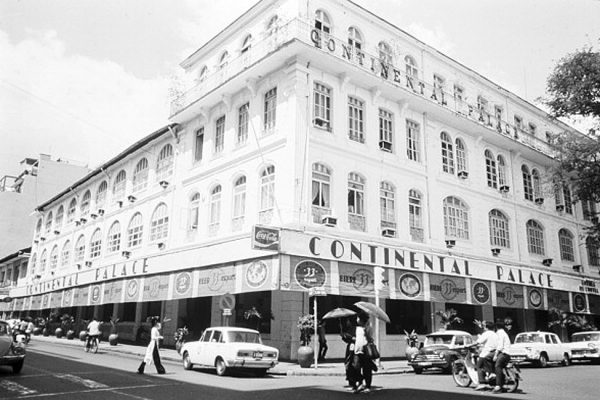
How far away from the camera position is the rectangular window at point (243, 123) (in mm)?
22672

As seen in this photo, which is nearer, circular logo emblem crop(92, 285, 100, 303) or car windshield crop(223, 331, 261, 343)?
car windshield crop(223, 331, 261, 343)

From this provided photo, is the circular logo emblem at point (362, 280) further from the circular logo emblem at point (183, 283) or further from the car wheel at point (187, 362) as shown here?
the circular logo emblem at point (183, 283)

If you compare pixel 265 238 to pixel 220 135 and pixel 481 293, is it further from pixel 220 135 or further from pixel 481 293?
pixel 481 293

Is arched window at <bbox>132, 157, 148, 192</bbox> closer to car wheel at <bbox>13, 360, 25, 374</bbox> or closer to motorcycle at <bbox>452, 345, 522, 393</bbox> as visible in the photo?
car wheel at <bbox>13, 360, 25, 374</bbox>

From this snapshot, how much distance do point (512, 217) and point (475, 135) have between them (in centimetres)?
520

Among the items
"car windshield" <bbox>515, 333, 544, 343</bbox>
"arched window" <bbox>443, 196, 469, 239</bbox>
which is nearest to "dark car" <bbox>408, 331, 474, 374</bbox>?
"car windshield" <bbox>515, 333, 544, 343</bbox>

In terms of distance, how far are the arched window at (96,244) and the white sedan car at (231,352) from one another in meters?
21.7

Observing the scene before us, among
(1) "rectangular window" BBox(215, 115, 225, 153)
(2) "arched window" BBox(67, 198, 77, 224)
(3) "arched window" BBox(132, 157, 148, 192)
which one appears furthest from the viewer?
(2) "arched window" BBox(67, 198, 77, 224)

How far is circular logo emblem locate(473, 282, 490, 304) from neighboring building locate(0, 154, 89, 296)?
47.5 metres

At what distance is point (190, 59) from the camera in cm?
2786

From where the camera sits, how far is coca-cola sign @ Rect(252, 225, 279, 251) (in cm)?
1736

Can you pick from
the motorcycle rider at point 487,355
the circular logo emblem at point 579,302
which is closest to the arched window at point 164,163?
the motorcycle rider at point 487,355

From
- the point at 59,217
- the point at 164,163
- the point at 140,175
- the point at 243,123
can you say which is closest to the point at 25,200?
the point at 59,217

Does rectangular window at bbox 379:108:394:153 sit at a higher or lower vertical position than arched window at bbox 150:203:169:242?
higher
